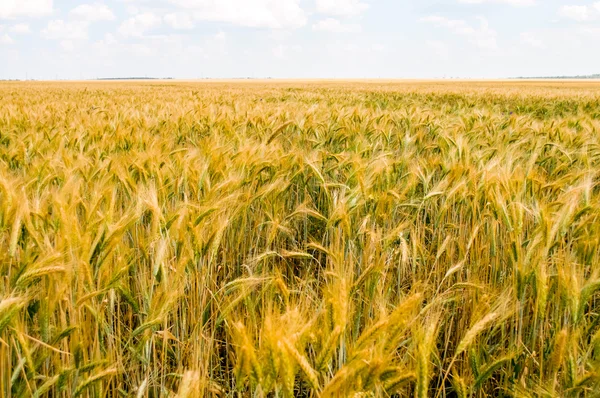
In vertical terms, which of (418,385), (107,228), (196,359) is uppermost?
(107,228)

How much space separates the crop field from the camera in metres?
1.14

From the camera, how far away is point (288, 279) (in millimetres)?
2449

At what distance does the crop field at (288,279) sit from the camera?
3.74 feet

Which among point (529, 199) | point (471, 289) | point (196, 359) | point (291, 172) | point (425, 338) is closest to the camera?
point (425, 338)

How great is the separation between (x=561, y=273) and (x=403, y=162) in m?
1.79

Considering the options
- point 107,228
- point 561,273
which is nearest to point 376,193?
point 561,273

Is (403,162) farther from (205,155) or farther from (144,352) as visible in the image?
(144,352)

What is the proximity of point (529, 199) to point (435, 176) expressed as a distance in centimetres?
94

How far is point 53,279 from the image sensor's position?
4.50ft

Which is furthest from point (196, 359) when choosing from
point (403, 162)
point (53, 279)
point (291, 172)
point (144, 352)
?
point (403, 162)

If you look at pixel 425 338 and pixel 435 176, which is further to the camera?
pixel 435 176

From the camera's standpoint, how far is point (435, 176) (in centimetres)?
330

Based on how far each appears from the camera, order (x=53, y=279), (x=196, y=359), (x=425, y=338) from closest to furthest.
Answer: (x=425, y=338)
(x=53, y=279)
(x=196, y=359)

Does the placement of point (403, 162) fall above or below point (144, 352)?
above
